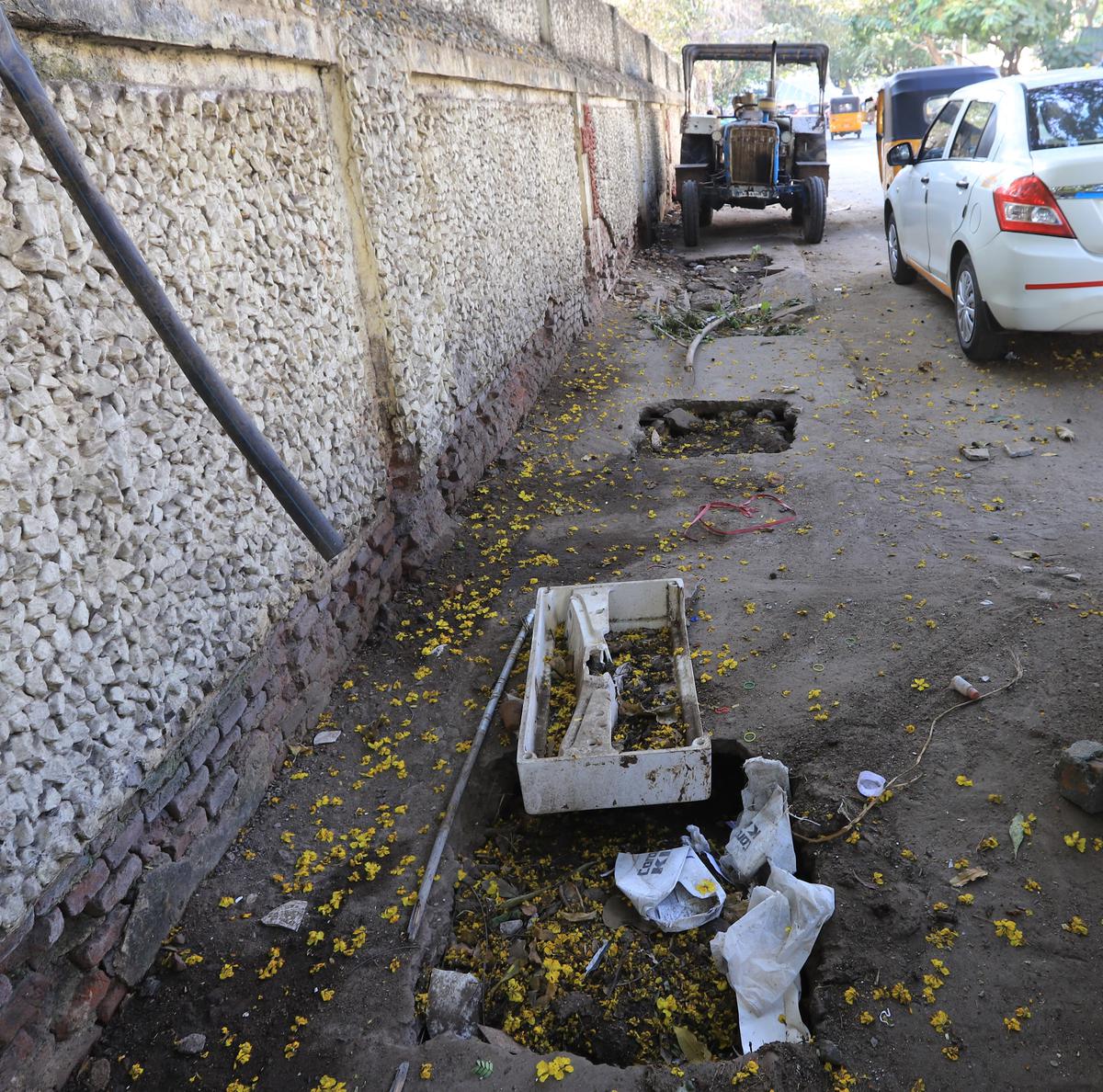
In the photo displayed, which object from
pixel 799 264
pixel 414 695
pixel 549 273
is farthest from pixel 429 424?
pixel 799 264

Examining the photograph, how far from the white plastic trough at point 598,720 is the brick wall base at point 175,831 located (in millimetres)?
850

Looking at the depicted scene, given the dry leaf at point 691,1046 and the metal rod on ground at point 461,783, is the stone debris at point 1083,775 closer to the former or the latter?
the dry leaf at point 691,1046

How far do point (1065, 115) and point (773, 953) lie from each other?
611 cm

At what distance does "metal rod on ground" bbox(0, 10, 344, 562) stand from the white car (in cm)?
529

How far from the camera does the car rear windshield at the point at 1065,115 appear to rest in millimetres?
5891

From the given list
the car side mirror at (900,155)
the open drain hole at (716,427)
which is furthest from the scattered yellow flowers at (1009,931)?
the car side mirror at (900,155)

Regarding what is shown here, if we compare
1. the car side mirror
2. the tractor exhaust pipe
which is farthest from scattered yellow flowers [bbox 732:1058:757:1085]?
the tractor exhaust pipe

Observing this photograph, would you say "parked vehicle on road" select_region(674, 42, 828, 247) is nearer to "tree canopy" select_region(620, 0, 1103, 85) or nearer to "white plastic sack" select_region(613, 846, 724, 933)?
"white plastic sack" select_region(613, 846, 724, 933)

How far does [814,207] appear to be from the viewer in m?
12.3

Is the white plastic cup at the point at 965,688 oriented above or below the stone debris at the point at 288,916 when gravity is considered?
above

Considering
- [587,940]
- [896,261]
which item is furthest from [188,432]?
[896,261]

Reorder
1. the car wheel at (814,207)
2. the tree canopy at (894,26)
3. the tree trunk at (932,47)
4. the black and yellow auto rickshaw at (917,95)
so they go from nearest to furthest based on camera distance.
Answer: the car wheel at (814,207) → the black and yellow auto rickshaw at (917,95) → the tree canopy at (894,26) → the tree trunk at (932,47)

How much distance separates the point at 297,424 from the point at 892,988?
2705 millimetres

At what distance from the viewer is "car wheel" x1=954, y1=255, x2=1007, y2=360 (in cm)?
652
